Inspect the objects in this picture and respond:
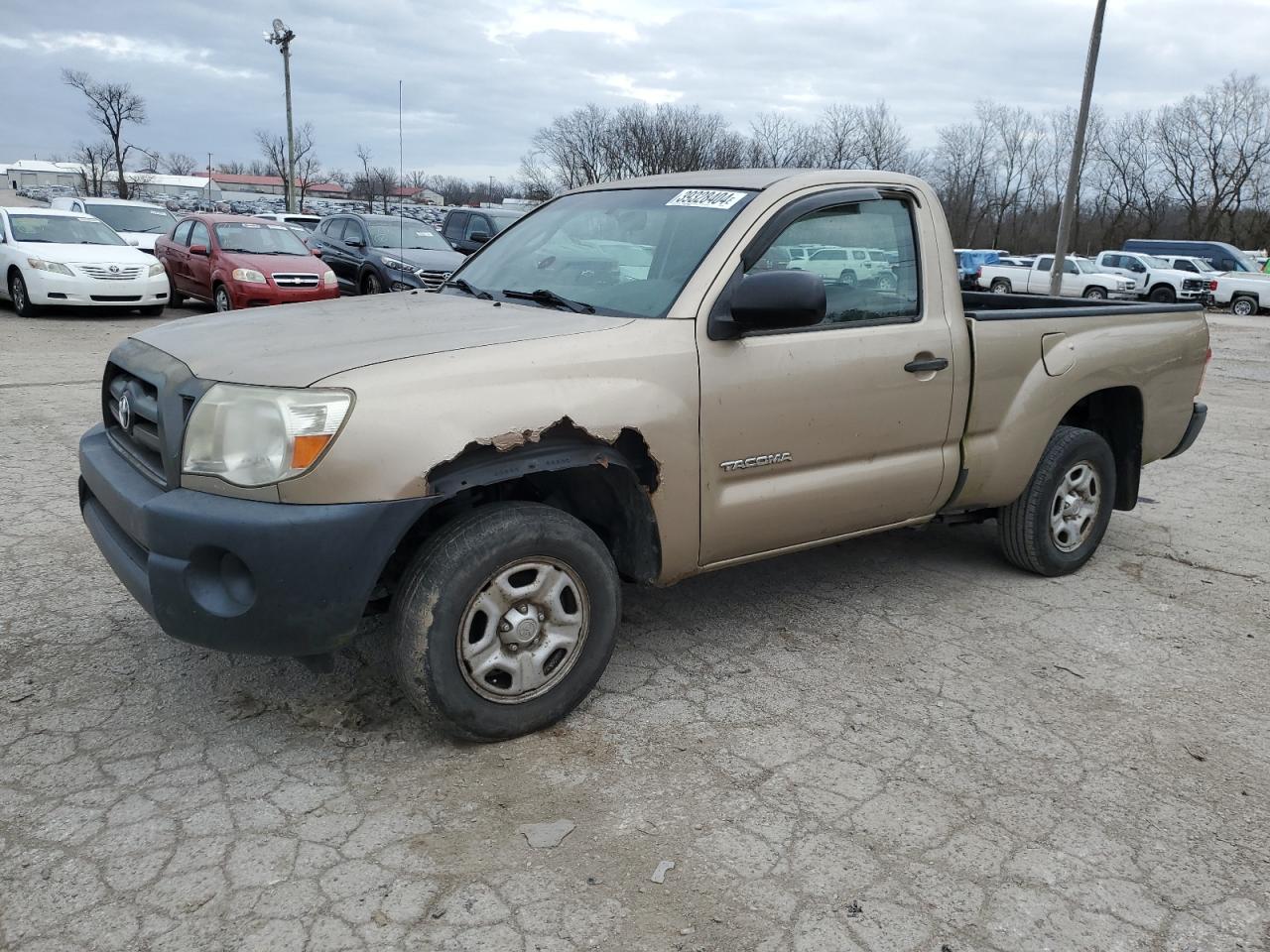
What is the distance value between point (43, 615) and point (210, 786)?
65.1 inches

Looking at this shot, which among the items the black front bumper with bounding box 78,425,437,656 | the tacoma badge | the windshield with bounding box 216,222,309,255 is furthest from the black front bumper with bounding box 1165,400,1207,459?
the windshield with bounding box 216,222,309,255

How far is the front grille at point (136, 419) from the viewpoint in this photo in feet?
10.1

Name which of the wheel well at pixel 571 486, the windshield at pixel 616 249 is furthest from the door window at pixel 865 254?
the wheel well at pixel 571 486

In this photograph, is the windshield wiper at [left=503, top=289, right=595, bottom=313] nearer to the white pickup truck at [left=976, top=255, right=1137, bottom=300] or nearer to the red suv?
the red suv

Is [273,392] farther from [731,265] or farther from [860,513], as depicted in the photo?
[860,513]

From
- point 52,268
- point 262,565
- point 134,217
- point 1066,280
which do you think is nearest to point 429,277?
point 52,268

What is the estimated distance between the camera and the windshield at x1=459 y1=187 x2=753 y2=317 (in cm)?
354

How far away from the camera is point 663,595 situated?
452cm

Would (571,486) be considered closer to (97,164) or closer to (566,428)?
(566,428)

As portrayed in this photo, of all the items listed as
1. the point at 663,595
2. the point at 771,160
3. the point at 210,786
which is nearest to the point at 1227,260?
the point at 771,160

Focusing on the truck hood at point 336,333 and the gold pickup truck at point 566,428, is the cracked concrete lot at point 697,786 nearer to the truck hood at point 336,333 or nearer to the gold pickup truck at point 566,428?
the gold pickup truck at point 566,428

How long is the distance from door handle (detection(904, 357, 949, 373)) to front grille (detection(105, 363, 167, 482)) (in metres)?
2.65

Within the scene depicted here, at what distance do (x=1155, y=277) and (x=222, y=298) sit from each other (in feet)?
87.9

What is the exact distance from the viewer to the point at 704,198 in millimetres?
3807
